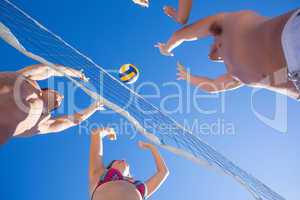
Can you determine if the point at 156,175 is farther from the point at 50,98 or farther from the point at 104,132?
the point at 50,98

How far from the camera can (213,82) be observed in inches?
123

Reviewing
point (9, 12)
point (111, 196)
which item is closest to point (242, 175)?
point (111, 196)

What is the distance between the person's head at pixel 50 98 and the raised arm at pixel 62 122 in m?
0.21

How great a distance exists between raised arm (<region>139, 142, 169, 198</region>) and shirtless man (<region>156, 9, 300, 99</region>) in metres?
1.75

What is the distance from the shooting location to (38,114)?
12.4ft

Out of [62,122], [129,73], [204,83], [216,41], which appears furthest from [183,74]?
[129,73]

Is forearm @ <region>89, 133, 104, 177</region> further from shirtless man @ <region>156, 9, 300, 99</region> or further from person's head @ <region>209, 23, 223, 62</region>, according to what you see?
person's head @ <region>209, 23, 223, 62</region>

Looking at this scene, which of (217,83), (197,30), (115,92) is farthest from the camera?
(115,92)

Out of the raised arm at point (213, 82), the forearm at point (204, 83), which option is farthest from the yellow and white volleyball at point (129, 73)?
the forearm at point (204, 83)

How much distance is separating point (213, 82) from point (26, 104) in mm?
1802

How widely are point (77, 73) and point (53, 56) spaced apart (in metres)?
0.48

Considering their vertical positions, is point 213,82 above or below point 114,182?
above

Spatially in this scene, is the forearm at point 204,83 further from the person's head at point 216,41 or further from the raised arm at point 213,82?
the person's head at point 216,41

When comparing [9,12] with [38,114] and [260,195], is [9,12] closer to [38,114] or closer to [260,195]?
[38,114]
